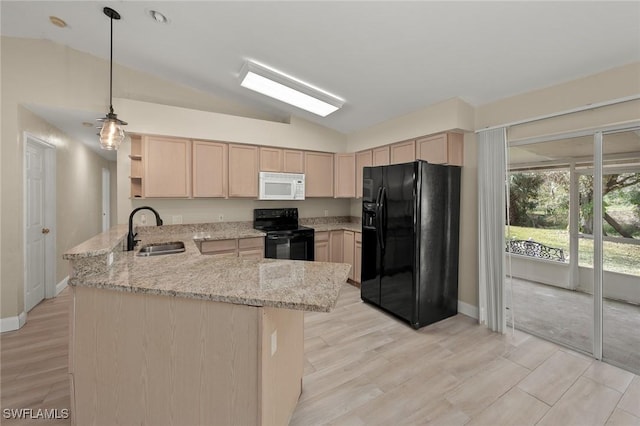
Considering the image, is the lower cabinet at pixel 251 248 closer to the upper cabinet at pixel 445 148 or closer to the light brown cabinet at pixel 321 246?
→ the light brown cabinet at pixel 321 246

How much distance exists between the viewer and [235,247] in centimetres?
386

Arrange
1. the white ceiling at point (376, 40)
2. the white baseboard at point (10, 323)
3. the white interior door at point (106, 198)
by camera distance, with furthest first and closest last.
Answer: the white interior door at point (106, 198) → the white baseboard at point (10, 323) → the white ceiling at point (376, 40)

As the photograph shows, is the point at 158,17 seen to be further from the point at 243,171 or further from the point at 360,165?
the point at 360,165

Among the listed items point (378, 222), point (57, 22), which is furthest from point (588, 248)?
point (57, 22)

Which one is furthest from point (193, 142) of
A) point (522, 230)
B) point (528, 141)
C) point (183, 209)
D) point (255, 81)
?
point (522, 230)

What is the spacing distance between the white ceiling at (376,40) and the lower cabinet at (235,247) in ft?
7.02

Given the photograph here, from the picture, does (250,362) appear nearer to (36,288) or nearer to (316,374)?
(316,374)

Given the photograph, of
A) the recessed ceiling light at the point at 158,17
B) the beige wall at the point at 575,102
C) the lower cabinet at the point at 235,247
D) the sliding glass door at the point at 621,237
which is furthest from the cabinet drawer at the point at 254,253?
the sliding glass door at the point at 621,237

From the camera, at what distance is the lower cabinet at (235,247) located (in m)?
3.67

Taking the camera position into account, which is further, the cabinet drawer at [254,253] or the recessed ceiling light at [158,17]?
the cabinet drawer at [254,253]

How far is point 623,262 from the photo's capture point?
8.03 ft

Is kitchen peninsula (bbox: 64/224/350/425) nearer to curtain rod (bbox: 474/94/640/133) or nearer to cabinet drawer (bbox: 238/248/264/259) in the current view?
cabinet drawer (bbox: 238/248/264/259)

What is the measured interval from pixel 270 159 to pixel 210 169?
0.91m

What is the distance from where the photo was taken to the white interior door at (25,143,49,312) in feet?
10.8
